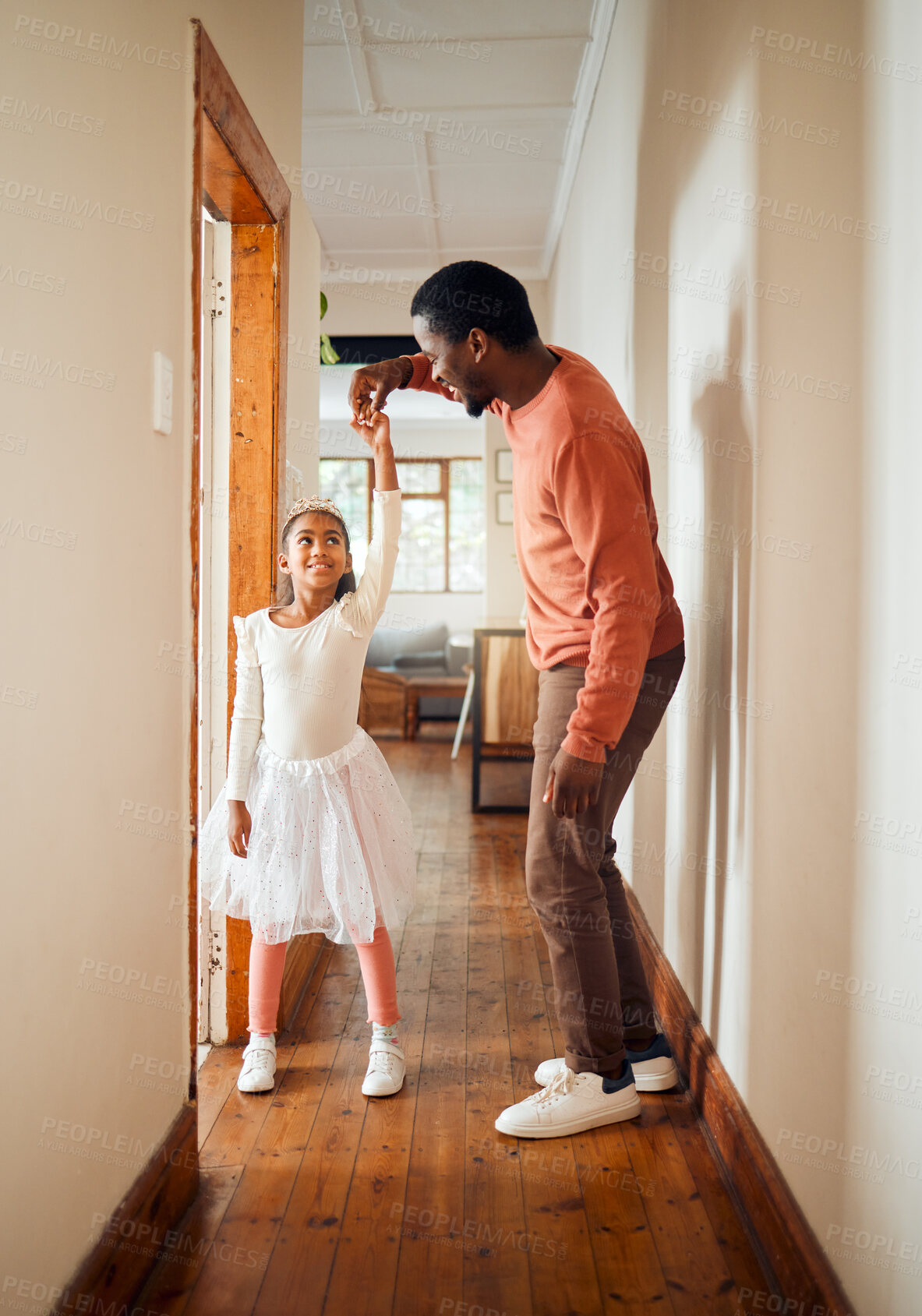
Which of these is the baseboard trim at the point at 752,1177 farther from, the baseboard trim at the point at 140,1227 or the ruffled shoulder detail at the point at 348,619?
the ruffled shoulder detail at the point at 348,619

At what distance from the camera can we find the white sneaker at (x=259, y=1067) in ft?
6.06

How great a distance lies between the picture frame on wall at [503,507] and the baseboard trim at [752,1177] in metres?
4.13

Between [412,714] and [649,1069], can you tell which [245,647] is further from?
[412,714]

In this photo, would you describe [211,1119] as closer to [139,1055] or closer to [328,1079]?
[328,1079]

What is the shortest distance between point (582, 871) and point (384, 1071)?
61 cm

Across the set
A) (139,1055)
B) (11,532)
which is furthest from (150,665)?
(139,1055)

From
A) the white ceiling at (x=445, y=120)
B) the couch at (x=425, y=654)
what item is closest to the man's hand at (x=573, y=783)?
the white ceiling at (x=445, y=120)

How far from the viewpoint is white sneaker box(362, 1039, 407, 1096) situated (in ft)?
6.04

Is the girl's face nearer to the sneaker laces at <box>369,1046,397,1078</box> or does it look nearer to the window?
the sneaker laces at <box>369,1046,397,1078</box>

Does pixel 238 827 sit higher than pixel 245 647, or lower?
lower

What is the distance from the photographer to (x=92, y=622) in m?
1.17

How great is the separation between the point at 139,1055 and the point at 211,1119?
51 cm

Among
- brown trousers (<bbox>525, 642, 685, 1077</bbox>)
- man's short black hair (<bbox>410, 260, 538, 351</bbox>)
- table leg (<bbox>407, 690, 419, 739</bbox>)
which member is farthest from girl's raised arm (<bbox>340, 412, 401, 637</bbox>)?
table leg (<bbox>407, 690, 419, 739</bbox>)

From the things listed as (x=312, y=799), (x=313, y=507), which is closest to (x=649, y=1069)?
(x=312, y=799)
